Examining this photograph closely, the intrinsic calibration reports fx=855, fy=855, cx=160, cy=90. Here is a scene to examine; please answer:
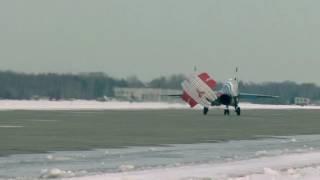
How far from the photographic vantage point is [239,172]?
18.4 meters

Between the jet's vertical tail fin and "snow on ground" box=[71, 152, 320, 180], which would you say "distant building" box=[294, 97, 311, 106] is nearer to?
the jet's vertical tail fin

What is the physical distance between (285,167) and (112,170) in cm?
425

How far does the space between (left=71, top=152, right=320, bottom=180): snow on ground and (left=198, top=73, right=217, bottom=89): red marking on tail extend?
198ft

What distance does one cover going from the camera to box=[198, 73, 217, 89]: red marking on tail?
8275cm

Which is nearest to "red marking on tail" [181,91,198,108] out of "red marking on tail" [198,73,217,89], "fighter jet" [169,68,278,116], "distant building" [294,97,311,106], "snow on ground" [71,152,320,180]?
"fighter jet" [169,68,278,116]

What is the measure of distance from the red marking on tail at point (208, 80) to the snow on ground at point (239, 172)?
6036 centimetres

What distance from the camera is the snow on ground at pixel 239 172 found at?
17.0 meters

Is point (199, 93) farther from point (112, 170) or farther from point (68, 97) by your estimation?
point (68, 97)

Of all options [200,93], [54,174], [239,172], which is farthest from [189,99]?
[54,174]

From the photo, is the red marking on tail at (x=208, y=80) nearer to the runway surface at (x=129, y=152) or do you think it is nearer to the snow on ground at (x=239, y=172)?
the runway surface at (x=129, y=152)

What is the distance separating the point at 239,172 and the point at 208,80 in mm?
65204

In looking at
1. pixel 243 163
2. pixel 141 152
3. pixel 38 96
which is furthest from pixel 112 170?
pixel 38 96

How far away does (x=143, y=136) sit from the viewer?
35.3 metres

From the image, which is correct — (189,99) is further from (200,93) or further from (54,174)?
(54,174)
